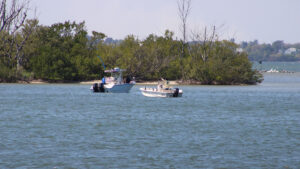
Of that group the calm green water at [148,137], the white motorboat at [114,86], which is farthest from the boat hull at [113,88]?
the calm green water at [148,137]

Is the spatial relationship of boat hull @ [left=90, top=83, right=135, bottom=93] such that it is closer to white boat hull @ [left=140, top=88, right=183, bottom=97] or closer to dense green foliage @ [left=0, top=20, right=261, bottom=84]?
white boat hull @ [left=140, top=88, right=183, bottom=97]

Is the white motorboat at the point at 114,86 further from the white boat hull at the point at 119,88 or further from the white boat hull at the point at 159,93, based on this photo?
the white boat hull at the point at 159,93

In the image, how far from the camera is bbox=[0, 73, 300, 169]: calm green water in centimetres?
2753

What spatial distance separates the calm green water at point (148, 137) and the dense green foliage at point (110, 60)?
187 ft

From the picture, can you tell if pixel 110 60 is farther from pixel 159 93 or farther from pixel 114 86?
pixel 159 93

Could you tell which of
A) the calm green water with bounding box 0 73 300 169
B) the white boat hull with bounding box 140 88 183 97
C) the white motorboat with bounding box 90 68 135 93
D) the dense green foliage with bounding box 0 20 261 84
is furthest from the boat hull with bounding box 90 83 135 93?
the calm green water with bounding box 0 73 300 169

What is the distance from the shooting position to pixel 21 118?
50.1 m

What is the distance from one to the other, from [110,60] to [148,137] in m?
93.3

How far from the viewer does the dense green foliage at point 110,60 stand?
4707 inches

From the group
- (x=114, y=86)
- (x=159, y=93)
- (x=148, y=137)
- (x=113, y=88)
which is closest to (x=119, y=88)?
(x=114, y=86)

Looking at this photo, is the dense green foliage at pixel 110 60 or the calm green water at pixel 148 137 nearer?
the calm green water at pixel 148 137

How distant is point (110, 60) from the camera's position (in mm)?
129375

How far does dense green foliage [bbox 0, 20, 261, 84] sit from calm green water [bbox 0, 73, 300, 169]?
187 ft

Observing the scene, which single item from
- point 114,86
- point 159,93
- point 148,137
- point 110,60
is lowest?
point 148,137
